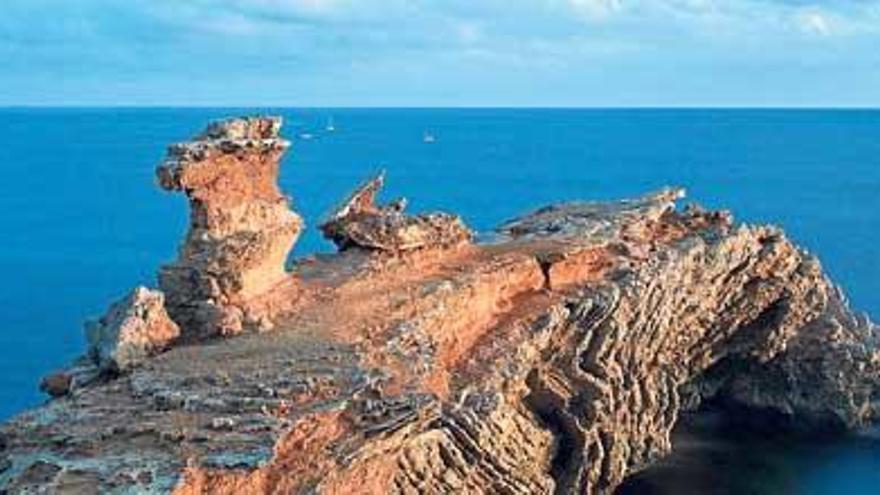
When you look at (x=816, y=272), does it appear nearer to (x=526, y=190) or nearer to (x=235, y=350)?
(x=235, y=350)

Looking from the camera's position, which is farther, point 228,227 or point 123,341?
point 228,227

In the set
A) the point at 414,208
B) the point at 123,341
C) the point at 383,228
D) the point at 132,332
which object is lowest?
the point at 414,208

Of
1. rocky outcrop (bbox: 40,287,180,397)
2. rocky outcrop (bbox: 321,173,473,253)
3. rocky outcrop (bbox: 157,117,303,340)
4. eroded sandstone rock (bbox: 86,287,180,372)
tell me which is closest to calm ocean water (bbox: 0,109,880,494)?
rocky outcrop (bbox: 321,173,473,253)

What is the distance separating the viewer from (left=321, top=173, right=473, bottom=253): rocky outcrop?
47.7 meters

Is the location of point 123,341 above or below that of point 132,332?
below

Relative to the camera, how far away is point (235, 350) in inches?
1490

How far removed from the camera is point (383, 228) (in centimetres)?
4775

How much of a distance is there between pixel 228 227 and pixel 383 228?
656 cm

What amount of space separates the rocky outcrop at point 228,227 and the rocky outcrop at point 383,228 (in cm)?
338

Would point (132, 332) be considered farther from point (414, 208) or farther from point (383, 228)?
point (414, 208)

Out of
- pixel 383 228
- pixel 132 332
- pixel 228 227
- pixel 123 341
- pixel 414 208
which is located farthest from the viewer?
pixel 414 208

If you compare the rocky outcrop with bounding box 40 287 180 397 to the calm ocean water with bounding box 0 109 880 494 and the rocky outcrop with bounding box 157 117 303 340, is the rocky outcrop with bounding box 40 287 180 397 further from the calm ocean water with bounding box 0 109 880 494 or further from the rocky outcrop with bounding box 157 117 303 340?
the calm ocean water with bounding box 0 109 880 494

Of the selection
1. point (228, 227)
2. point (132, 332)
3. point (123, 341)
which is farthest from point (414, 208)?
point (123, 341)

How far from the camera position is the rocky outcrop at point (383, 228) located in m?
47.7
